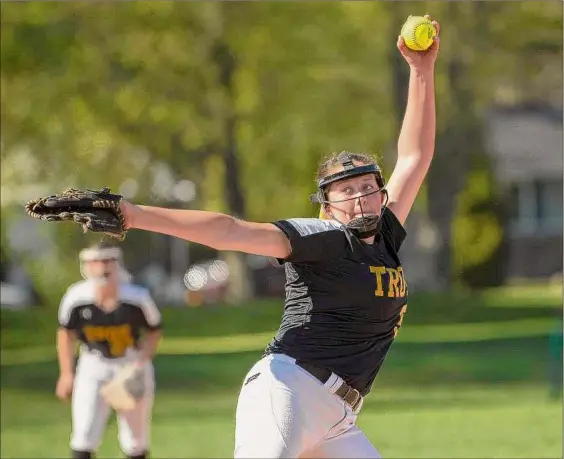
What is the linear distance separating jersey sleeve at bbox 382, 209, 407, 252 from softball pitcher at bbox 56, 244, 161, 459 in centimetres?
438

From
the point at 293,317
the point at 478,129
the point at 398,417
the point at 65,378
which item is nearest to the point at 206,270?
the point at 478,129

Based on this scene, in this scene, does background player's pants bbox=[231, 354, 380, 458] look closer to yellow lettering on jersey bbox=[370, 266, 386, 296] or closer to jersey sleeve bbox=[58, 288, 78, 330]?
yellow lettering on jersey bbox=[370, 266, 386, 296]

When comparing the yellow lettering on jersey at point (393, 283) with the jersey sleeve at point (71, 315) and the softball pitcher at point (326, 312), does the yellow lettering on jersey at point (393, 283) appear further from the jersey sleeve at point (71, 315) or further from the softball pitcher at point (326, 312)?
the jersey sleeve at point (71, 315)

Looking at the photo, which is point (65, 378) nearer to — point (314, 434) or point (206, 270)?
point (314, 434)

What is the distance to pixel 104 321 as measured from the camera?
33.1 feet

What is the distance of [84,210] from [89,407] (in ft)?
17.5

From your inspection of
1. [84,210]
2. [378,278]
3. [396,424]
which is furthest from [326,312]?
[396,424]

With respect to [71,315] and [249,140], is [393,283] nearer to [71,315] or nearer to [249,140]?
[71,315]

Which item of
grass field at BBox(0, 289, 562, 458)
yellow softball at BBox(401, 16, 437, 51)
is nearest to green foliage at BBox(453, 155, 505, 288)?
grass field at BBox(0, 289, 562, 458)

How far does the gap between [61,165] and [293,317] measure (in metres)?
24.9

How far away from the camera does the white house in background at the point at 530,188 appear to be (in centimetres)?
4481

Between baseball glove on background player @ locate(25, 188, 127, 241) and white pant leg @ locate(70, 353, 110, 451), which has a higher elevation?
baseball glove on background player @ locate(25, 188, 127, 241)

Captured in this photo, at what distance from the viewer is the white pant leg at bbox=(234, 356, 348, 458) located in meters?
5.22

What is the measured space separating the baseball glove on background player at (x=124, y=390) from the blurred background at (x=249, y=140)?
911 centimetres
